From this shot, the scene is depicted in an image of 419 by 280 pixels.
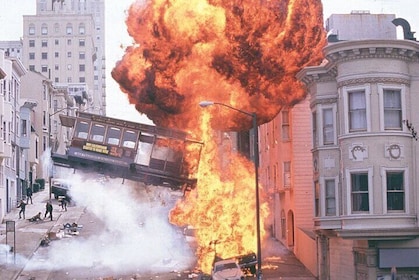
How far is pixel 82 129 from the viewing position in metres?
35.6

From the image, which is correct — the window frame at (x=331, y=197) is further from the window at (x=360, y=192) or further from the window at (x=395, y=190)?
the window at (x=395, y=190)

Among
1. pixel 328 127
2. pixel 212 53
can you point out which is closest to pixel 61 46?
pixel 212 53

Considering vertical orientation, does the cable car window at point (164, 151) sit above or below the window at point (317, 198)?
above

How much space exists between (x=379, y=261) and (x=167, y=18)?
49.8 ft

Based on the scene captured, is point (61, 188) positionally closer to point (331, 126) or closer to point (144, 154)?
point (144, 154)

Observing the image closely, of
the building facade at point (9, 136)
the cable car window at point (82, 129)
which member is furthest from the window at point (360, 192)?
the building facade at point (9, 136)

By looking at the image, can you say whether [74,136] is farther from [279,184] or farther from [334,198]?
[279,184]

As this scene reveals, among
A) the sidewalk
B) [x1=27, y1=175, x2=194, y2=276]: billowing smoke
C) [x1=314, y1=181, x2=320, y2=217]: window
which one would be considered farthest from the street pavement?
[x1=314, y1=181, x2=320, y2=217]: window

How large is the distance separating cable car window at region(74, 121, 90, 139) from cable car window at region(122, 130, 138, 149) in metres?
1.78

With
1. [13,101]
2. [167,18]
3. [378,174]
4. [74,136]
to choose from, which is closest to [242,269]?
[378,174]

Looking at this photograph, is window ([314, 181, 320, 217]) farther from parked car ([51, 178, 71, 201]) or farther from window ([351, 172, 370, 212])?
parked car ([51, 178, 71, 201])

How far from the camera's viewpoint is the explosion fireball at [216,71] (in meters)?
36.9

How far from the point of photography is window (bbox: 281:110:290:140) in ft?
155

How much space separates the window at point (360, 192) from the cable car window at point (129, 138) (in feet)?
33.2
